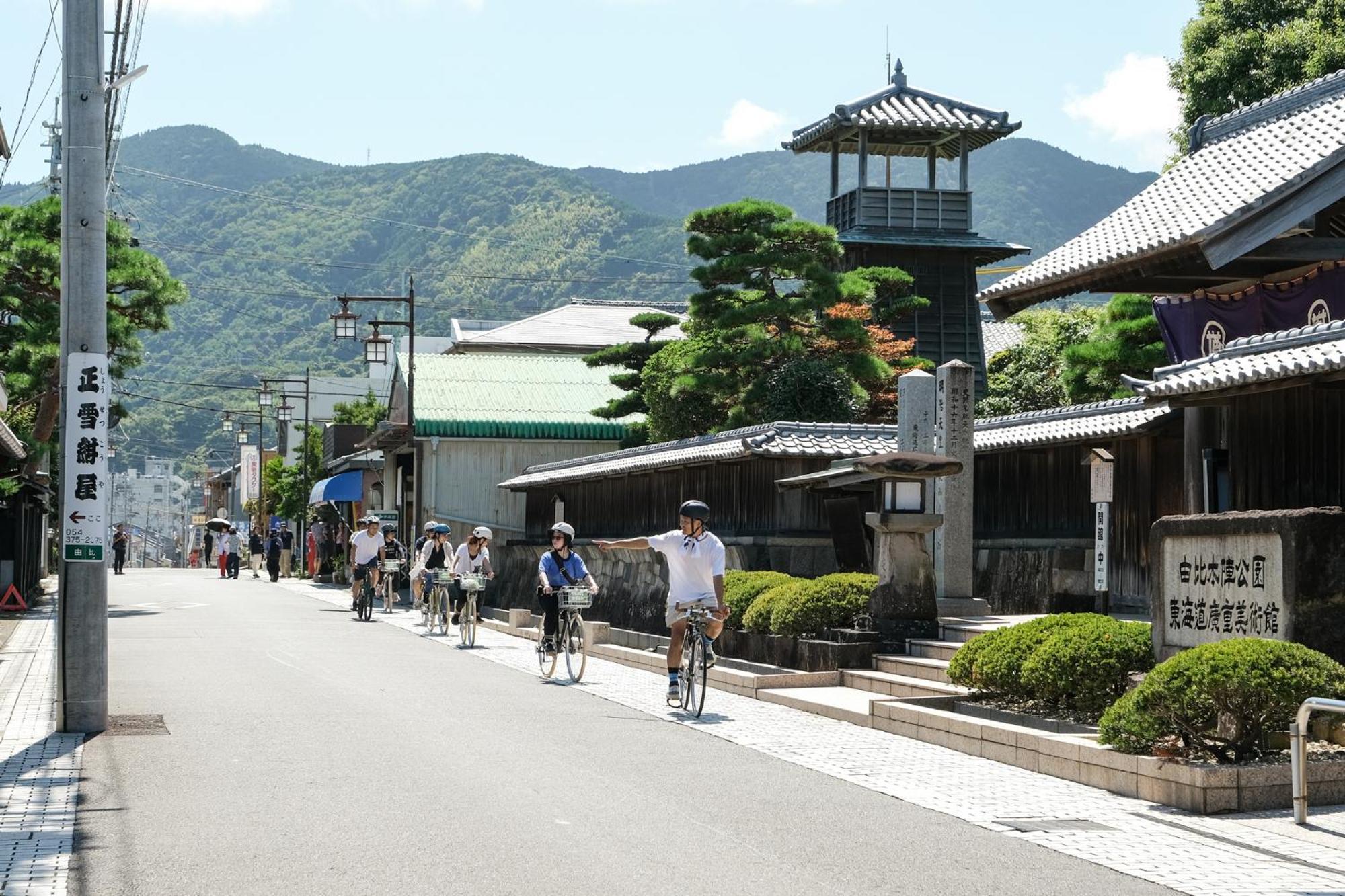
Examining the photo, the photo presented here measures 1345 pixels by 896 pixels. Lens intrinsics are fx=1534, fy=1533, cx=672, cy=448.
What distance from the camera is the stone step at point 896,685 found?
1571 cm

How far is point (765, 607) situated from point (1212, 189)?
7667mm

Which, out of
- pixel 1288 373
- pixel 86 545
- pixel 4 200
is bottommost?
pixel 86 545

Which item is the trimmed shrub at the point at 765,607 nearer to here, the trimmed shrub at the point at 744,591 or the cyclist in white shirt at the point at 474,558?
the trimmed shrub at the point at 744,591

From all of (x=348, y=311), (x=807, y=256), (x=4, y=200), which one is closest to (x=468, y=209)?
(x=4, y=200)

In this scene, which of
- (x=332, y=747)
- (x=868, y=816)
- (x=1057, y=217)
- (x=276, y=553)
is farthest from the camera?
(x=1057, y=217)

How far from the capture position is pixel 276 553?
57281 mm

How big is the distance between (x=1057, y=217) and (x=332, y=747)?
180 m

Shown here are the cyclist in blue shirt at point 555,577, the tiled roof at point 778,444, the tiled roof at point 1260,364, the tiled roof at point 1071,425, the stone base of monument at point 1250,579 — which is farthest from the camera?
the tiled roof at point 778,444

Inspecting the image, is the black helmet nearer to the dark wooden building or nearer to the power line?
the dark wooden building

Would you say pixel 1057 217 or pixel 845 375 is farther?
pixel 1057 217

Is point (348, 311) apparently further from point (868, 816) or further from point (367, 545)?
point (868, 816)

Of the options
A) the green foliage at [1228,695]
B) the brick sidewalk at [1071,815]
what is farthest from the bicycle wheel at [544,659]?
the green foliage at [1228,695]

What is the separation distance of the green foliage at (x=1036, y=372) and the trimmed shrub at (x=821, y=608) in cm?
2656

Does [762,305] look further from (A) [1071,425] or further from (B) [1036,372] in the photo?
(B) [1036,372]
